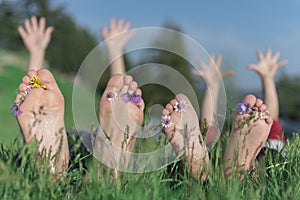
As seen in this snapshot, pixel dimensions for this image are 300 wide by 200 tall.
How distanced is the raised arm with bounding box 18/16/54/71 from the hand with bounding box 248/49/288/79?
1860 mm

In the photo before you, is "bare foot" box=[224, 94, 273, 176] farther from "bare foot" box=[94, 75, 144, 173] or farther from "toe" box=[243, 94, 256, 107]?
"bare foot" box=[94, 75, 144, 173]

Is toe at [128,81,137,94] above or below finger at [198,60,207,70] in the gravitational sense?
below

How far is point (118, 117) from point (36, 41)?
2419mm

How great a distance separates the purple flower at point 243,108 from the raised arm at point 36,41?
230 cm

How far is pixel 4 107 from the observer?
13195mm

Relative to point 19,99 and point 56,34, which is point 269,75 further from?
point 56,34

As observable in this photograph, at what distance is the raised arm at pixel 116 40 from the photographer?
4.14 meters

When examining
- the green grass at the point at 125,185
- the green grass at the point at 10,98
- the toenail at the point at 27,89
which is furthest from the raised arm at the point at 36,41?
the green grass at the point at 10,98

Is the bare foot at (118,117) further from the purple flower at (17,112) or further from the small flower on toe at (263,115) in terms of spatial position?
the small flower on toe at (263,115)

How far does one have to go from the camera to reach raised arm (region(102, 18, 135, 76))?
13.6 feet

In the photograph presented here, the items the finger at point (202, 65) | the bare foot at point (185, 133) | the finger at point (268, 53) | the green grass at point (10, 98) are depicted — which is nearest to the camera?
the bare foot at point (185, 133)

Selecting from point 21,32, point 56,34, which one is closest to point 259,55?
point 21,32

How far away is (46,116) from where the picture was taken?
2234 millimetres

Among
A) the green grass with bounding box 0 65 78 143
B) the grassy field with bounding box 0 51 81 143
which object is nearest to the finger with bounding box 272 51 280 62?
the green grass with bounding box 0 65 78 143
